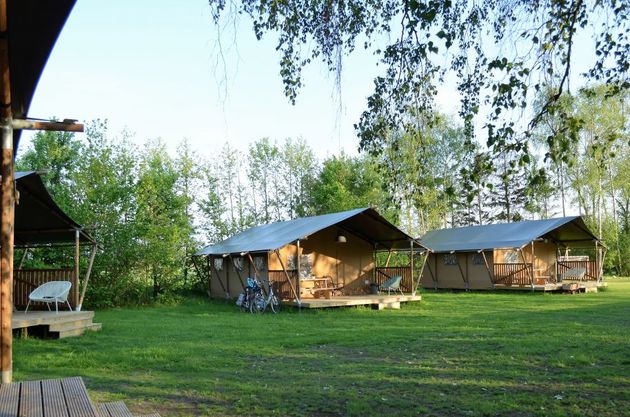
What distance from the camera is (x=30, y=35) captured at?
15.6ft

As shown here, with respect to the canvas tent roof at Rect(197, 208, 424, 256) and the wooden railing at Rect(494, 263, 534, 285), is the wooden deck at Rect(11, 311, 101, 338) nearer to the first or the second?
the canvas tent roof at Rect(197, 208, 424, 256)

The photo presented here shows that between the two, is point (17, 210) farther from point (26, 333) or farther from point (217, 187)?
point (217, 187)

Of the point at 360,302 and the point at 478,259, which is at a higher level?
the point at 478,259

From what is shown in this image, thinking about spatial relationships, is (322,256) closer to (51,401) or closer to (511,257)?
(511,257)

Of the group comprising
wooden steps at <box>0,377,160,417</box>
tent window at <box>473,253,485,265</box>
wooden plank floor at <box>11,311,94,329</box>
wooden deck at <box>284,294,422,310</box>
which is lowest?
wooden deck at <box>284,294,422,310</box>

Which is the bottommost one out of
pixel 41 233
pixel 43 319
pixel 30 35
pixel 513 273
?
pixel 43 319

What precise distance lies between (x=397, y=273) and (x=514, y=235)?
7.20 metres

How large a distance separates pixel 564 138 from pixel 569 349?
5386 mm

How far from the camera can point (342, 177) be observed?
39.1 metres

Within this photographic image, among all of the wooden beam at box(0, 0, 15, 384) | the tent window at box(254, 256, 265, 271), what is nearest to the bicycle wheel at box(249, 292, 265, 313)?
the tent window at box(254, 256, 265, 271)

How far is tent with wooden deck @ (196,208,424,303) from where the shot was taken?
1855 cm

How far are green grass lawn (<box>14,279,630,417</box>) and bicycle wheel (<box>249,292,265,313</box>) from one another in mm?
2875

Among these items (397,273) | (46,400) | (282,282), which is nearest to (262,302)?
(282,282)

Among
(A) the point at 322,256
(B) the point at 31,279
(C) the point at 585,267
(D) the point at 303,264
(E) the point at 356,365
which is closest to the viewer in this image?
(E) the point at 356,365
